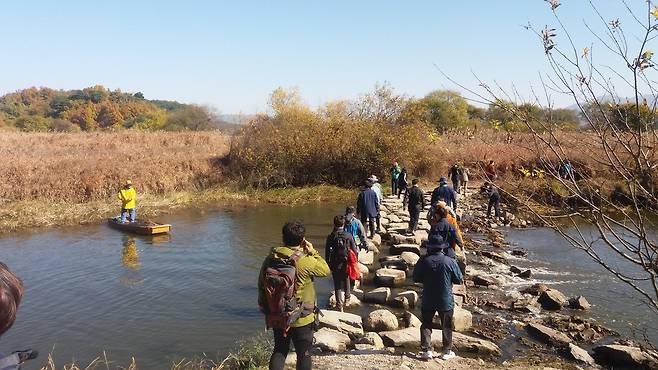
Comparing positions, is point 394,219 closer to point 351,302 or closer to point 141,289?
point 351,302

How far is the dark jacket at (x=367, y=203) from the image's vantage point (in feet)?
44.3

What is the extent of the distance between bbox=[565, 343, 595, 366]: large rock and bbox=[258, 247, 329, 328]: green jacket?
4.76 metres

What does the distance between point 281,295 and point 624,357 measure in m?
5.78

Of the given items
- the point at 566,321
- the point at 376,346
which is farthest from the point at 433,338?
the point at 566,321

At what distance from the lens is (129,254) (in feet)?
49.8

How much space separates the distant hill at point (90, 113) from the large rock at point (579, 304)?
35.7 m

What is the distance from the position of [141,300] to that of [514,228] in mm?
13766

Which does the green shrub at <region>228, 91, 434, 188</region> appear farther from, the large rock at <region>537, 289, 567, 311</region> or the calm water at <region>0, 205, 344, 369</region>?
the large rock at <region>537, 289, 567, 311</region>

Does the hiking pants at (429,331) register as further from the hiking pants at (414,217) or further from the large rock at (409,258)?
the hiking pants at (414,217)

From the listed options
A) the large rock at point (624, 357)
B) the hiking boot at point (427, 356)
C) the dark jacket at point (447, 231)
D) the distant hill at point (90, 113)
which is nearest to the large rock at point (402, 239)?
the dark jacket at point (447, 231)

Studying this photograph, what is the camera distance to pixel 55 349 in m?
8.66

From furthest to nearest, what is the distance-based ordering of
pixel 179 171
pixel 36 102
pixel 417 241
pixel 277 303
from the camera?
1. pixel 36 102
2. pixel 179 171
3. pixel 417 241
4. pixel 277 303

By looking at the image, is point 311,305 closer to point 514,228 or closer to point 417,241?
point 417,241

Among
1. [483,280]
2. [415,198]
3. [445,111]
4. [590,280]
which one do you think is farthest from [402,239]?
[445,111]
